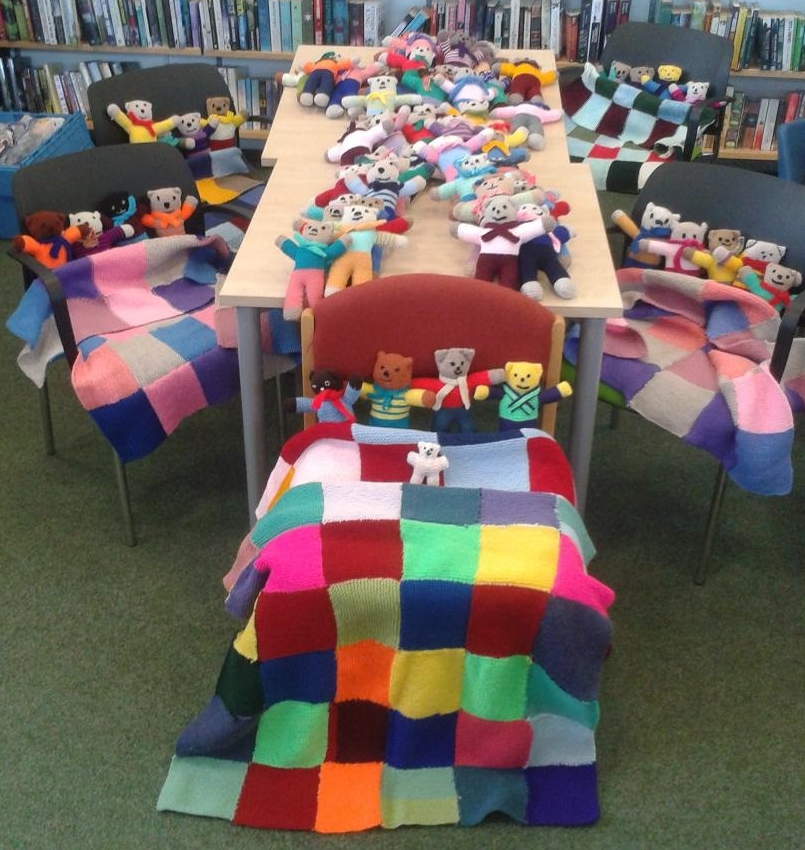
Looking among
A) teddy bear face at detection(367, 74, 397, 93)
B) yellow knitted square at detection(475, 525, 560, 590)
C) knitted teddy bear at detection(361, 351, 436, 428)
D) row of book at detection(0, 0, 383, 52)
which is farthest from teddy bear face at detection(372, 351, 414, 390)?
row of book at detection(0, 0, 383, 52)

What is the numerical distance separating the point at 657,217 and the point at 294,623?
1.35m

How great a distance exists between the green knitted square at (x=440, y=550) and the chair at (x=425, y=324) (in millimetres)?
367

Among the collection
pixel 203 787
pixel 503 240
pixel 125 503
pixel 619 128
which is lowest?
pixel 203 787

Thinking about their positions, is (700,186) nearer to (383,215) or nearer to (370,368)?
(383,215)

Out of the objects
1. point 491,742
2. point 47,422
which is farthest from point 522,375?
point 47,422

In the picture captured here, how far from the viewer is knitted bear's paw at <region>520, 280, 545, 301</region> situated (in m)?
1.88

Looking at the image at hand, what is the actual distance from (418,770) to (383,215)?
1084 millimetres

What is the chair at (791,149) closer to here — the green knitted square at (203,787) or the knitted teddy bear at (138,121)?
the knitted teddy bear at (138,121)

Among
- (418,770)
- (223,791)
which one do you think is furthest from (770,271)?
(223,791)

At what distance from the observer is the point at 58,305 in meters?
2.10

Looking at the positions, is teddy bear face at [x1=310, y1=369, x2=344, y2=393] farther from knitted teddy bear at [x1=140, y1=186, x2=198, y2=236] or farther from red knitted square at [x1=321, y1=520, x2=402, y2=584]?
knitted teddy bear at [x1=140, y1=186, x2=198, y2=236]

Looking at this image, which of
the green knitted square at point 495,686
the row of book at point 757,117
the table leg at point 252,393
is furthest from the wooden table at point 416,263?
the row of book at point 757,117

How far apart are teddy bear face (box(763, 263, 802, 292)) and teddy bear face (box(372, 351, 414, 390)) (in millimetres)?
912

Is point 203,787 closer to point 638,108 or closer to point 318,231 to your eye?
point 318,231
